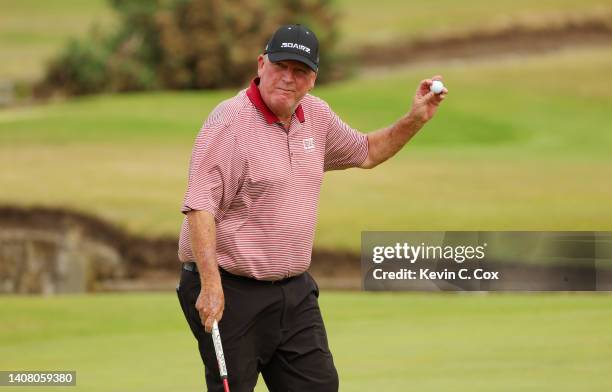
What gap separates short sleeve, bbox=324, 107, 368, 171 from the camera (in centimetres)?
614

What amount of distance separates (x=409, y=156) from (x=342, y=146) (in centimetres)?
2445

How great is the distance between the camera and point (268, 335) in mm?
5906

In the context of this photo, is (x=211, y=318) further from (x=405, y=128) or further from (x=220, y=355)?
(x=405, y=128)

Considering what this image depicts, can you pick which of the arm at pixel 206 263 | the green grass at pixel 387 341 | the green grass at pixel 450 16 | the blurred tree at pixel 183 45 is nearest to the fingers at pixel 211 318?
the arm at pixel 206 263

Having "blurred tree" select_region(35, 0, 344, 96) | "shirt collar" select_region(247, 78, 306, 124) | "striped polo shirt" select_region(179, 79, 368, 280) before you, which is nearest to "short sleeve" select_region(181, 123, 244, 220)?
"striped polo shirt" select_region(179, 79, 368, 280)

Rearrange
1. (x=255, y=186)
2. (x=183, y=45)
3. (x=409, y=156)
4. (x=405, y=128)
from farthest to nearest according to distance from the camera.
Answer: (x=183, y=45) → (x=409, y=156) → (x=405, y=128) → (x=255, y=186)

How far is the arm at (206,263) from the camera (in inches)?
220

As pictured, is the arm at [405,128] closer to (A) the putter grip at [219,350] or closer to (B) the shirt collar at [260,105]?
(B) the shirt collar at [260,105]

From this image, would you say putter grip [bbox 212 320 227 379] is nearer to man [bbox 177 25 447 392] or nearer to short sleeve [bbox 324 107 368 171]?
man [bbox 177 25 447 392]

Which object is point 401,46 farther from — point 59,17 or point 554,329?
point 554,329

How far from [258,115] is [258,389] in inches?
170

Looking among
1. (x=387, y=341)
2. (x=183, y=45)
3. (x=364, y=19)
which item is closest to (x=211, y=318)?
(x=387, y=341)

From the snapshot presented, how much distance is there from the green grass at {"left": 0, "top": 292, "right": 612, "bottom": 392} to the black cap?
3837mm

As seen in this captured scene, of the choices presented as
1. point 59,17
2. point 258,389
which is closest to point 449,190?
point 258,389
